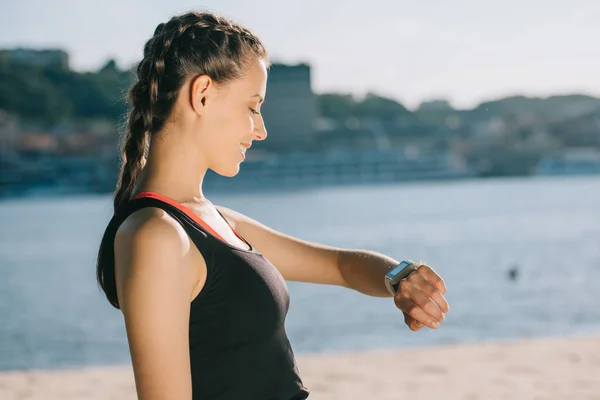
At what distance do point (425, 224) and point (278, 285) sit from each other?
149 ft

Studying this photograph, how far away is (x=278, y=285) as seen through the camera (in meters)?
1.00

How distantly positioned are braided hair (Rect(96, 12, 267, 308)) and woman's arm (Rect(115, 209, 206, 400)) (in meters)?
0.12

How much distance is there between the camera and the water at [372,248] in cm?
1494

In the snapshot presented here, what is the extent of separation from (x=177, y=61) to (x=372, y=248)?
3255 cm

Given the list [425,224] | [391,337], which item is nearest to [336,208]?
[425,224]

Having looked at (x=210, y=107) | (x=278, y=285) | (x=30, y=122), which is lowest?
(x=278, y=285)

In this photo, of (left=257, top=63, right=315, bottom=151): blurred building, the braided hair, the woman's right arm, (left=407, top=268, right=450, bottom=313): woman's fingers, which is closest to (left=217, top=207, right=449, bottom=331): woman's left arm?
(left=407, top=268, right=450, bottom=313): woman's fingers

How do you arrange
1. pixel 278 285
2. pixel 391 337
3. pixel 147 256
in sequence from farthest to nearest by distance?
pixel 391 337
pixel 278 285
pixel 147 256

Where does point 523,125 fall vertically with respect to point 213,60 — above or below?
above

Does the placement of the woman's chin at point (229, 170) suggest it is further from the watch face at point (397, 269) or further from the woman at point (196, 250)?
the watch face at point (397, 269)

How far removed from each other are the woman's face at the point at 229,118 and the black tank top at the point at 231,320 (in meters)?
0.09

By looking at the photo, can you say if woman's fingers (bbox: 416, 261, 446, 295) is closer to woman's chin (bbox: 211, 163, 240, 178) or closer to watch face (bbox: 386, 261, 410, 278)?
watch face (bbox: 386, 261, 410, 278)

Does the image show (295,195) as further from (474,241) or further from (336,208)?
(474,241)

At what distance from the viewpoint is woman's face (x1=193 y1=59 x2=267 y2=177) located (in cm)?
101
